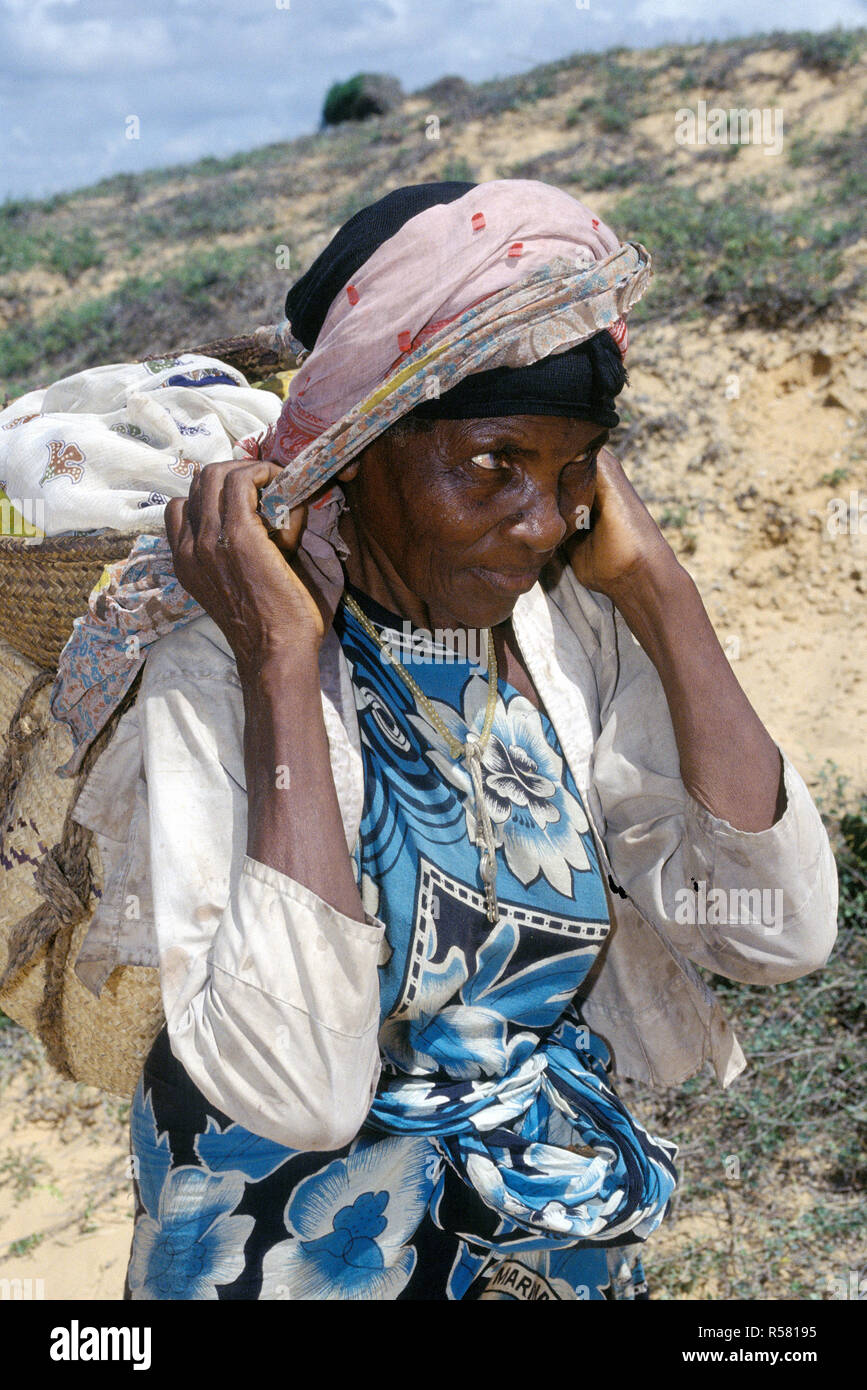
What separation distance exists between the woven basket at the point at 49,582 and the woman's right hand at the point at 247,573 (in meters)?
0.17

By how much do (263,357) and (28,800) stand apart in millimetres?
965

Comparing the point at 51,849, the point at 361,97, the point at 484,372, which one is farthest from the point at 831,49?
the point at 361,97

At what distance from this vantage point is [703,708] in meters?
1.76

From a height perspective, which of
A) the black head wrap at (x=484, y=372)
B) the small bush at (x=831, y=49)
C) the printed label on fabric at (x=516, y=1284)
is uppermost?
the small bush at (x=831, y=49)

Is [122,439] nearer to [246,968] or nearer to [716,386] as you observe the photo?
[246,968]

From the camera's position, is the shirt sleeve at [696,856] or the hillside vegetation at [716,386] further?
the hillside vegetation at [716,386]

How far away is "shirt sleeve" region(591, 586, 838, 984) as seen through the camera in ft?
5.68

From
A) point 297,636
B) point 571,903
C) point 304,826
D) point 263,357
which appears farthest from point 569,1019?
point 263,357

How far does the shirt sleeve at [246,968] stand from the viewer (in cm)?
140

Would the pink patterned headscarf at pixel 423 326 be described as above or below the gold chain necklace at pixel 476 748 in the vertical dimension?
above

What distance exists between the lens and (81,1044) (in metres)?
1.87

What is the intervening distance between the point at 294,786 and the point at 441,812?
0.96 ft

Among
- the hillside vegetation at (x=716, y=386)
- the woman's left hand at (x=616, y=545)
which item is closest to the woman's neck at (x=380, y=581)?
the woman's left hand at (x=616, y=545)

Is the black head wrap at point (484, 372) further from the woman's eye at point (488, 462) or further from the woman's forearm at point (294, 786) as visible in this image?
the woman's forearm at point (294, 786)
